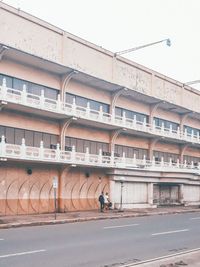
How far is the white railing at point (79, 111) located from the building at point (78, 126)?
0.07m

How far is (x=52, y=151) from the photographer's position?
3170 centimetres

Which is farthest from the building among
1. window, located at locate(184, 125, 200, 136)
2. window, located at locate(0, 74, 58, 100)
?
window, located at locate(184, 125, 200, 136)

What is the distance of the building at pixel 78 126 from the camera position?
2938 centimetres

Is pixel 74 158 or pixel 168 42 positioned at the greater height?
pixel 168 42

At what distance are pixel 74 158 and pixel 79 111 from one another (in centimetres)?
356

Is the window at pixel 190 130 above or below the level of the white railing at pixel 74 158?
above

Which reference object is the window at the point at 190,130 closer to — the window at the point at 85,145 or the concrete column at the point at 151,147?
the concrete column at the point at 151,147

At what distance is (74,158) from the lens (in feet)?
105

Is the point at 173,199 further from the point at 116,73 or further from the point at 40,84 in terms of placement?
the point at 40,84

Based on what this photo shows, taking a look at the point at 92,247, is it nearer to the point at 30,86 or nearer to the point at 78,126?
the point at 30,86

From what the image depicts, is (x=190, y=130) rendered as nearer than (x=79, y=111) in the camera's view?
No

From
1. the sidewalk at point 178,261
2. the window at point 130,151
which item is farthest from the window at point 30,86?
the sidewalk at point 178,261

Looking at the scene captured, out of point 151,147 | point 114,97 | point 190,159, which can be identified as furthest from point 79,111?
point 190,159

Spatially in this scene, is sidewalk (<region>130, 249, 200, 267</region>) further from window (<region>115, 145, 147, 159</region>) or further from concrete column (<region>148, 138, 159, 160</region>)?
concrete column (<region>148, 138, 159, 160</region>)
